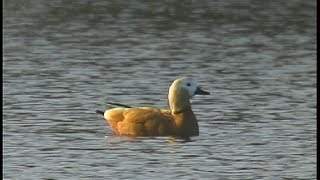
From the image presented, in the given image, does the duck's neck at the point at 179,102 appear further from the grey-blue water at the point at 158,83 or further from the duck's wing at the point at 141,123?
the grey-blue water at the point at 158,83

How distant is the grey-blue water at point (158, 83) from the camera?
15.5 meters

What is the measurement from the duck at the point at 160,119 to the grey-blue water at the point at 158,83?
194 mm

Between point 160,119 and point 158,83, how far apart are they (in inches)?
172

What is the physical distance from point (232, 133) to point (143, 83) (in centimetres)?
462

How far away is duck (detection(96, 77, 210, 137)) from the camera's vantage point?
1755cm

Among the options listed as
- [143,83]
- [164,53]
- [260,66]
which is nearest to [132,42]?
[164,53]

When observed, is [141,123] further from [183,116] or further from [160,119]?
[183,116]

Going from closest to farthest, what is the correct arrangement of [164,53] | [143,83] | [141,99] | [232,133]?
[232,133], [141,99], [143,83], [164,53]

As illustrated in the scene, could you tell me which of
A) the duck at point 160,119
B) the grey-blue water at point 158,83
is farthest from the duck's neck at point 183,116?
the grey-blue water at point 158,83

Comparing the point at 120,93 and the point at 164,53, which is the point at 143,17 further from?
the point at 120,93

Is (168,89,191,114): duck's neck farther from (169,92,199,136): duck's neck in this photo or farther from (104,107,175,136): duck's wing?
(104,107,175,136): duck's wing

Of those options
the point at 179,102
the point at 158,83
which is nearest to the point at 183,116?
the point at 179,102

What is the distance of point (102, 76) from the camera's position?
22.7 m

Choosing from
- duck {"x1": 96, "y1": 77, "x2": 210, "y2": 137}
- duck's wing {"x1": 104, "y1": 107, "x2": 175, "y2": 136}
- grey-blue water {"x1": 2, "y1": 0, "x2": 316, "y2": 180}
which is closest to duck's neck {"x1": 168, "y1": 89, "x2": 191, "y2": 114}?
duck {"x1": 96, "y1": 77, "x2": 210, "y2": 137}
